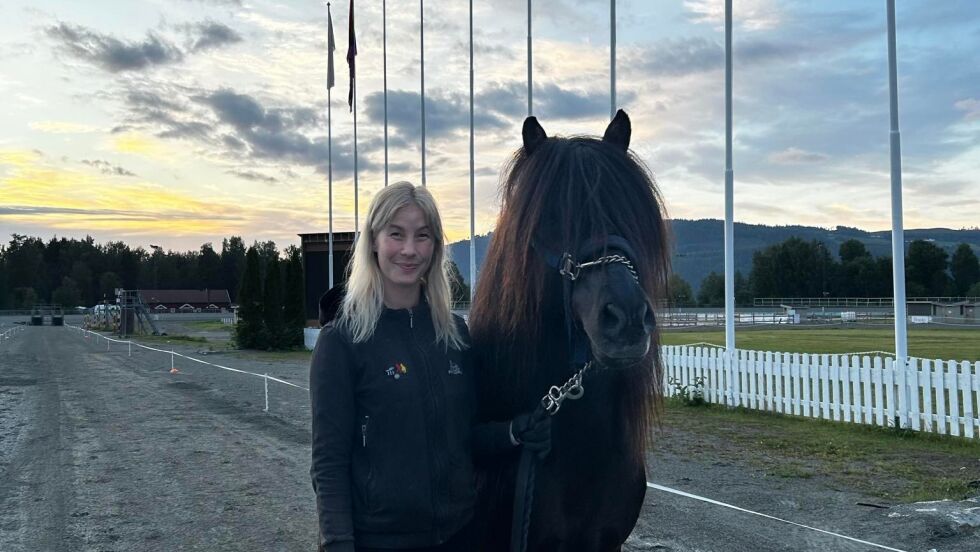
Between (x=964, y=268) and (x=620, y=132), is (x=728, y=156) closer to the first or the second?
(x=620, y=132)

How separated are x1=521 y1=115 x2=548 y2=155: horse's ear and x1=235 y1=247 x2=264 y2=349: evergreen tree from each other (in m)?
31.3

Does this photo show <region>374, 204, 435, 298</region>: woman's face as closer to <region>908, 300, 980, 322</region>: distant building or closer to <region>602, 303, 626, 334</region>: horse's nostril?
<region>602, 303, 626, 334</region>: horse's nostril

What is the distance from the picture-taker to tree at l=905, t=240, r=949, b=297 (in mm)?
85562

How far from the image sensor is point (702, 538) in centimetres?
586

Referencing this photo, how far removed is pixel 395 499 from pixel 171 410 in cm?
1318

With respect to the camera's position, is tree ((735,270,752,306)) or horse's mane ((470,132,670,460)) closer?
horse's mane ((470,132,670,460))

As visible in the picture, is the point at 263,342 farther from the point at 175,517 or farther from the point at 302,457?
the point at 175,517

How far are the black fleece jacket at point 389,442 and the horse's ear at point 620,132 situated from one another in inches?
33.0

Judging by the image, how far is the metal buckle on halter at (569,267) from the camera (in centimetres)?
195

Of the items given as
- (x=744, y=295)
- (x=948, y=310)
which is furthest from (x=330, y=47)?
(x=744, y=295)

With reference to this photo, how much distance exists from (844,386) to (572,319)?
35.7 ft

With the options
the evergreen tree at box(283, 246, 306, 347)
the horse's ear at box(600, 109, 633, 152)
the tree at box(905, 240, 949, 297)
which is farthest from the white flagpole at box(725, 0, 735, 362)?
the tree at box(905, 240, 949, 297)

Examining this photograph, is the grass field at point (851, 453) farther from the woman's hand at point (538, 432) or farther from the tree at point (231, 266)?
the tree at point (231, 266)

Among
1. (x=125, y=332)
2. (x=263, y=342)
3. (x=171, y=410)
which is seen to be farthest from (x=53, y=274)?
(x=171, y=410)
